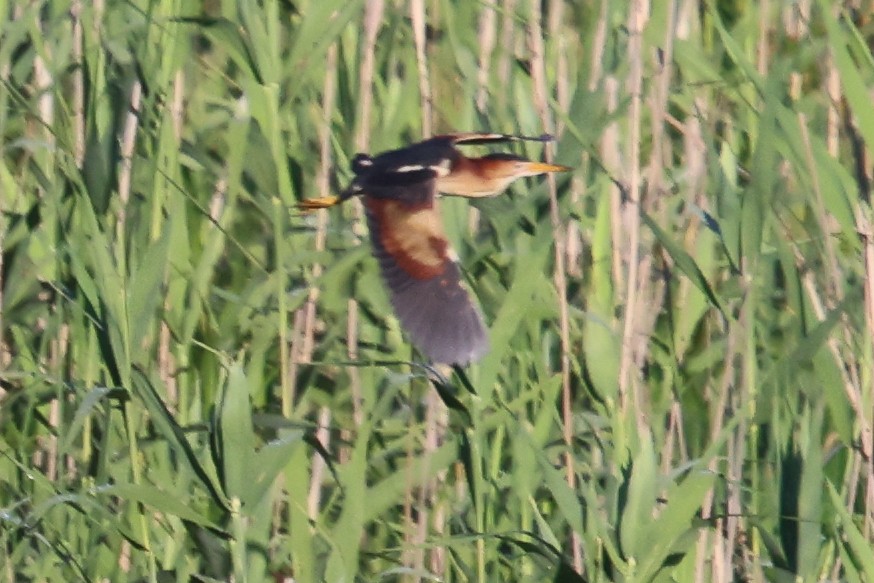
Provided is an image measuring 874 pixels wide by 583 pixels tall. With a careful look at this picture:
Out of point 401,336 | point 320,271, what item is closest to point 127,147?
point 320,271

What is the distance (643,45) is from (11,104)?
0.94m

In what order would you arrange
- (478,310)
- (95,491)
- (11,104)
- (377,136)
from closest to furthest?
(95,491) → (478,310) → (377,136) → (11,104)

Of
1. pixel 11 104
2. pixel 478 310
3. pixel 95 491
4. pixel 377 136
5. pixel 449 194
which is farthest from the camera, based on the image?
pixel 11 104

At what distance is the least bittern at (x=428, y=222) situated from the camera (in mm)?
1701

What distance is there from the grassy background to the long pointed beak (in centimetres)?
3

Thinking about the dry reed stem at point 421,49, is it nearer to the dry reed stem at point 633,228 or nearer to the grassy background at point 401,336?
the grassy background at point 401,336

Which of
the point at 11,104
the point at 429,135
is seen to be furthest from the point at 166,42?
the point at 11,104

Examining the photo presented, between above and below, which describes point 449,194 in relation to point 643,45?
below

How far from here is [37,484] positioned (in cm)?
184

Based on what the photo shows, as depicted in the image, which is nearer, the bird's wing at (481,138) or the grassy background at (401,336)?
the grassy background at (401,336)

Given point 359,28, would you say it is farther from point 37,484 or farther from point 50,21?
point 37,484

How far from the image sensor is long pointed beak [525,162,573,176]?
6.18 feet

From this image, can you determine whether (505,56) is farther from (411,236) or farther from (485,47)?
(411,236)

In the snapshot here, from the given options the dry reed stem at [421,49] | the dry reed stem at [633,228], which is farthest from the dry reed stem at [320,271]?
the dry reed stem at [633,228]
